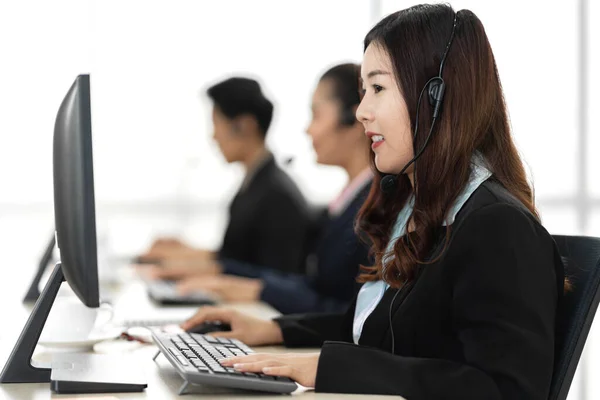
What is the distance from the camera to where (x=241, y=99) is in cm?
334

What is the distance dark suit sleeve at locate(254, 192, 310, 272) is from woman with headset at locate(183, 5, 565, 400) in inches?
60.9

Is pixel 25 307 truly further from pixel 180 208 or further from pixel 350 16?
pixel 350 16

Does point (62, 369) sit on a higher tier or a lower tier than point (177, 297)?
higher

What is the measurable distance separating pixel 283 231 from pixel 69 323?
1658 mm

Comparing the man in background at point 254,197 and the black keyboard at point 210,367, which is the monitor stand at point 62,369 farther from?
the man in background at point 254,197

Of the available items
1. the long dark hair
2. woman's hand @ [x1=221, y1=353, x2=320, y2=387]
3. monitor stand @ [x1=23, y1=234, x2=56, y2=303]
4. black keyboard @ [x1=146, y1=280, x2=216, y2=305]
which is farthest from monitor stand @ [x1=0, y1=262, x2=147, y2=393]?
black keyboard @ [x1=146, y1=280, x2=216, y2=305]

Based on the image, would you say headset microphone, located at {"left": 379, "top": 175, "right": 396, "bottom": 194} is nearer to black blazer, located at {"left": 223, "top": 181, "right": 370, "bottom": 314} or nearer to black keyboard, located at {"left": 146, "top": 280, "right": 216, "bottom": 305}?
black blazer, located at {"left": 223, "top": 181, "right": 370, "bottom": 314}

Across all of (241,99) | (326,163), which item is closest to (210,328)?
(326,163)

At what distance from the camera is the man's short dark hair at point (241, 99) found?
3.34 meters

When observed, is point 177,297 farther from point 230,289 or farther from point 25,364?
point 25,364

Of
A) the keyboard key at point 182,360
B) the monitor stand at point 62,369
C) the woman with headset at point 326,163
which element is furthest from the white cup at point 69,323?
the woman with headset at point 326,163

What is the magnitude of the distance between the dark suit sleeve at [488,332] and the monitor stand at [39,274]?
1.19 meters

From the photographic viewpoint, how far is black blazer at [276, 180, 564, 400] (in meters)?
1.11

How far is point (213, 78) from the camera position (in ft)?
15.3
